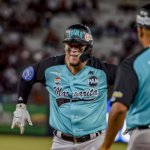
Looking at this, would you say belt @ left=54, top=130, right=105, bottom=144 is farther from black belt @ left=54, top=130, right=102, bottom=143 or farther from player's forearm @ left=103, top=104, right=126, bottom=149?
player's forearm @ left=103, top=104, right=126, bottom=149

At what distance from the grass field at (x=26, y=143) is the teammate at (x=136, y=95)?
677cm

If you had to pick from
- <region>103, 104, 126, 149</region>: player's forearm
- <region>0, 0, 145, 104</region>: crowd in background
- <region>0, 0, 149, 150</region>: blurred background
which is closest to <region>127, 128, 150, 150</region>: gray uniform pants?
<region>103, 104, 126, 149</region>: player's forearm

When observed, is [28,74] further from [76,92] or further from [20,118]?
[76,92]

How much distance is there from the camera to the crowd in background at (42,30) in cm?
1623

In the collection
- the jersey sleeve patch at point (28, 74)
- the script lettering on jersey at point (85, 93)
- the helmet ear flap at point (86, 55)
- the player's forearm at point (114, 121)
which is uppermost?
the helmet ear flap at point (86, 55)

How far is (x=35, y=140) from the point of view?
10.9 m

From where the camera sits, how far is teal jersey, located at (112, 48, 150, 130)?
2.99 meters

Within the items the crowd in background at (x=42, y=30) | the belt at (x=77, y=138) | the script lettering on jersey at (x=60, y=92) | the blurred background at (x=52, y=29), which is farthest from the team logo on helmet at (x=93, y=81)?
the crowd in background at (x=42, y=30)

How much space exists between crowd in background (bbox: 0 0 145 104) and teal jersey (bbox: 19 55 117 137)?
10662 mm

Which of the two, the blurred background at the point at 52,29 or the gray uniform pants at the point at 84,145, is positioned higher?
the blurred background at the point at 52,29

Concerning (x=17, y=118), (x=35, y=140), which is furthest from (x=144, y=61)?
(x=35, y=140)

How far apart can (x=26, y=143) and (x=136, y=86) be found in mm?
7976

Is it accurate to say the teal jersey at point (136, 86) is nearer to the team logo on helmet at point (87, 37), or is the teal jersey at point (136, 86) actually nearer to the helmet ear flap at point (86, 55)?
the helmet ear flap at point (86, 55)

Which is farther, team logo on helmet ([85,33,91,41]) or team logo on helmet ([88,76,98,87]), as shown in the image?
team logo on helmet ([85,33,91,41])
